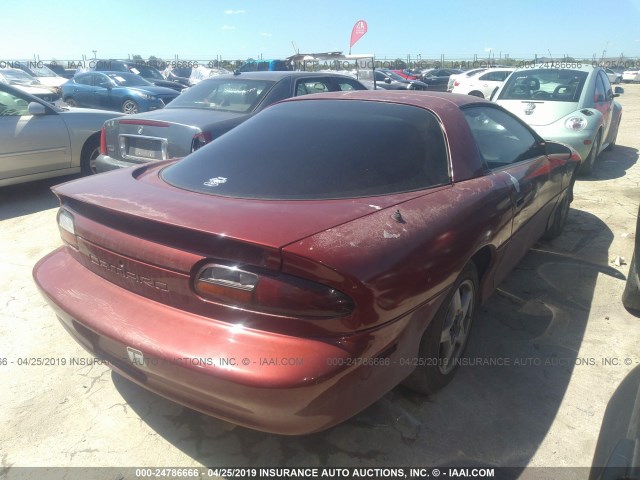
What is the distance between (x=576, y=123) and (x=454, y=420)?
5883 mm

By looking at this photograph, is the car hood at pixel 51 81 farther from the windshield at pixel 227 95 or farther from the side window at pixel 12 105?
the windshield at pixel 227 95

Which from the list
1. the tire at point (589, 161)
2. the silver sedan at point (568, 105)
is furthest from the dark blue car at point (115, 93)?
the tire at point (589, 161)

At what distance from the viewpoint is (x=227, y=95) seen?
5.69m

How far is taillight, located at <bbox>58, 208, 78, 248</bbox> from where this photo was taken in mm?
2246

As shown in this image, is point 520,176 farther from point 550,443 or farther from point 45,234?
point 45,234

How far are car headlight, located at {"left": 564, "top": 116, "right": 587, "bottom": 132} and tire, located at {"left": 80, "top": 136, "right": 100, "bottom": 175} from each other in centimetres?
645

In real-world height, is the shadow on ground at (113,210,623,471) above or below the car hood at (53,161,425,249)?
below

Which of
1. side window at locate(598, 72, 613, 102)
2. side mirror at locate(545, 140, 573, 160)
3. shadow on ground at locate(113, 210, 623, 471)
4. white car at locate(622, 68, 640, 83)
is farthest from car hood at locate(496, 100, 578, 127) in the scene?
white car at locate(622, 68, 640, 83)

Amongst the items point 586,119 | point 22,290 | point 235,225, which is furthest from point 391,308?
point 586,119

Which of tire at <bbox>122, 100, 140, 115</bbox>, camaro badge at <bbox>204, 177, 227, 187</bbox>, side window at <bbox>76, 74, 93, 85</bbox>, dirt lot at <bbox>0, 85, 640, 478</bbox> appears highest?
camaro badge at <bbox>204, 177, 227, 187</bbox>

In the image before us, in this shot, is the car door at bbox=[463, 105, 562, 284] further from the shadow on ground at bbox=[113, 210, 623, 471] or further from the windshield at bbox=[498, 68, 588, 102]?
the windshield at bbox=[498, 68, 588, 102]

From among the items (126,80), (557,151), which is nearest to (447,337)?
(557,151)

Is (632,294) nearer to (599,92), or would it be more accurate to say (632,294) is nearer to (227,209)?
(227,209)

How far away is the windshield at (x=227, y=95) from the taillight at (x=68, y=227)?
3.33m
